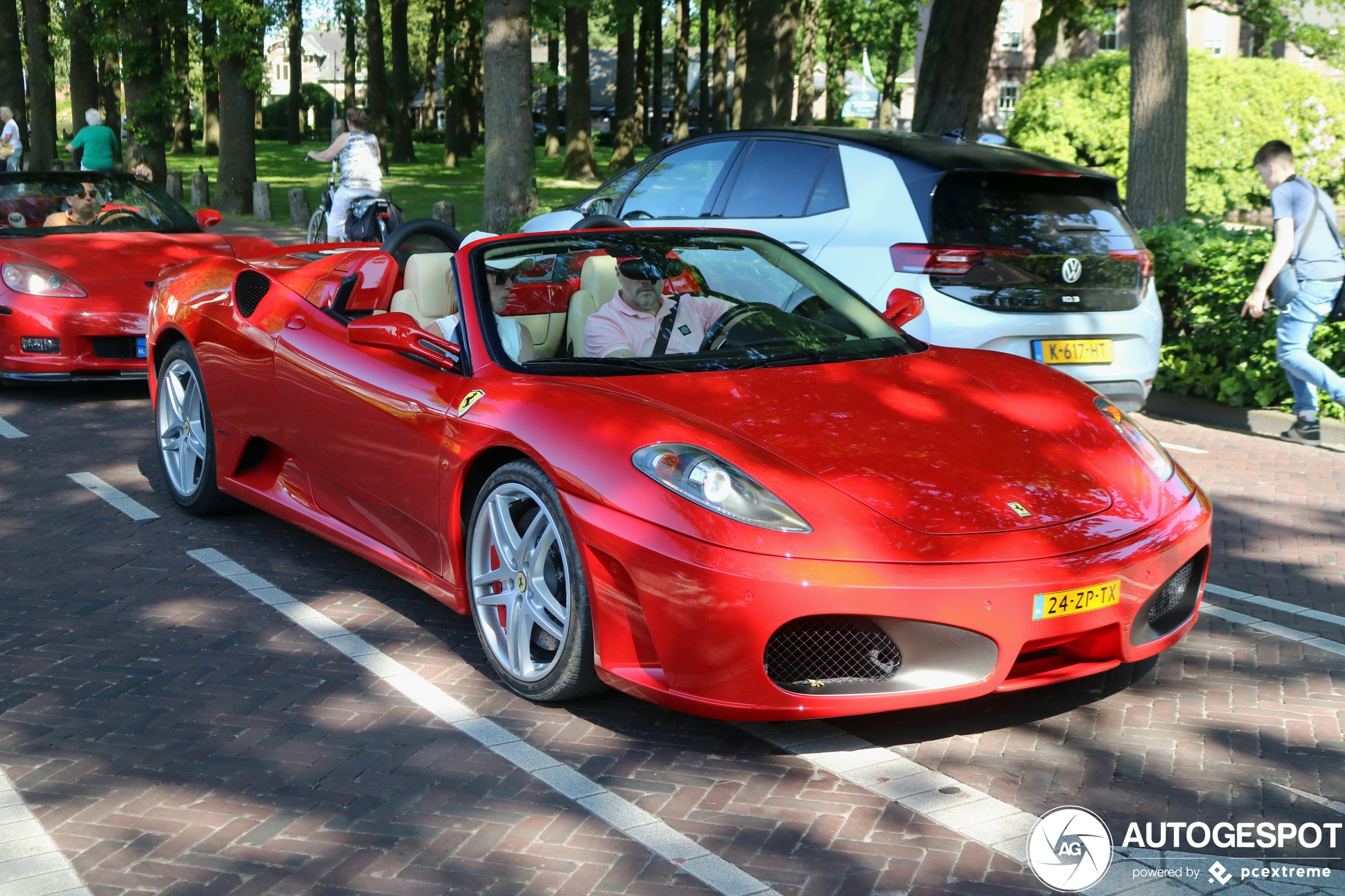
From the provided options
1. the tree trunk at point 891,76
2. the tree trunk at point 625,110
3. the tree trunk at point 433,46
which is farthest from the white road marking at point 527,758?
the tree trunk at point 891,76

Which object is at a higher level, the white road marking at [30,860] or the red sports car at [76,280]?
the red sports car at [76,280]

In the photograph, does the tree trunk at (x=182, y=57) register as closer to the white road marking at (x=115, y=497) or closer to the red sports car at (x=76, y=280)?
the red sports car at (x=76, y=280)

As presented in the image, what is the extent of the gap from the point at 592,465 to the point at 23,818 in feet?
5.53

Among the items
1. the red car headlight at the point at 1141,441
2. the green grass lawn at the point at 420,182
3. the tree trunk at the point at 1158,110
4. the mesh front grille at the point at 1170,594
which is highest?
the tree trunk at the point at 1158,110

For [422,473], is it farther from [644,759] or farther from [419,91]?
[419,91]

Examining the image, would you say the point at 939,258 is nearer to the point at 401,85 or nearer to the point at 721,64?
the point at 401,85

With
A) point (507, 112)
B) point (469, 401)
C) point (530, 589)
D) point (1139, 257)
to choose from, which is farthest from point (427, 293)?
point (507, 112)

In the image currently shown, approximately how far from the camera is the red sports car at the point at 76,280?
888cm

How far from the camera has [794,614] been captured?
3438 mm

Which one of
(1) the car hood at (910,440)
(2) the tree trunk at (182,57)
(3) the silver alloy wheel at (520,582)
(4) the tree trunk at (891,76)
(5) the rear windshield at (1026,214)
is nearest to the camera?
(1) the car hood at (910,440)

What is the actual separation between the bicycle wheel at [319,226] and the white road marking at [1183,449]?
33.3ft

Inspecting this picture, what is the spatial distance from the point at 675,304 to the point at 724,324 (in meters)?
0.24

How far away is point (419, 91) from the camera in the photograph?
326 feet

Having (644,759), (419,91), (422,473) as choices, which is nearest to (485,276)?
(422,473)
